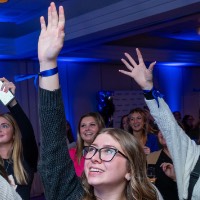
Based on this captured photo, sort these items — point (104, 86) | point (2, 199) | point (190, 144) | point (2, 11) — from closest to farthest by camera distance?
point (2, 199) → point (190, 144) → point (2, 11) → point (104, 86)

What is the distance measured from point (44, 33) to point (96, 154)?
0.48 meters

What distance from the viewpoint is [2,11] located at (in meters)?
5.29

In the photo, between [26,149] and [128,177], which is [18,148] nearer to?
[26,149]

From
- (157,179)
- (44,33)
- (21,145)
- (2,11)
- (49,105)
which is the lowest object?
(157,179)

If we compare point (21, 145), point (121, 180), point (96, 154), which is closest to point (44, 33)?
point (96, 154)

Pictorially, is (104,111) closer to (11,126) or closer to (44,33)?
(11,126)

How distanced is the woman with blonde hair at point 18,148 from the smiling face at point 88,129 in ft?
2.11

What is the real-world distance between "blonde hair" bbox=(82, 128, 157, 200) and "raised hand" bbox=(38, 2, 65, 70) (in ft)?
1.26

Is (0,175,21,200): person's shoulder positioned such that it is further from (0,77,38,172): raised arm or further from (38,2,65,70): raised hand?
(0,77,38,172): raised arm

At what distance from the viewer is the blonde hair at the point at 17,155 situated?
2402 millimetres

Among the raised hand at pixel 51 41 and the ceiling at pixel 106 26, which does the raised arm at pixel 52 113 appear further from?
the ceiling at pixel 106 26

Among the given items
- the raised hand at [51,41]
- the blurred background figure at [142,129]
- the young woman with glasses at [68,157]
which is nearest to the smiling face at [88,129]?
the blurred background figure at [142,129]

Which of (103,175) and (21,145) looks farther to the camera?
(21,145)

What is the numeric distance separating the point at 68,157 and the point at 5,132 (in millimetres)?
1453
